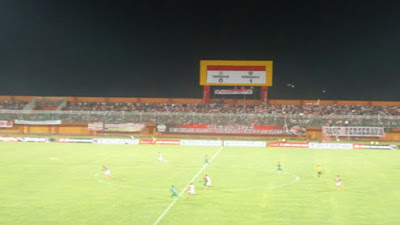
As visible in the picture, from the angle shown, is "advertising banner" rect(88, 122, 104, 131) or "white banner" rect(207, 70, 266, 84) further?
"white banner" rect(207, 70, 266, 84)

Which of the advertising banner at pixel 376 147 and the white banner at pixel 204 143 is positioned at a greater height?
the advertising banner at pixel 376 147

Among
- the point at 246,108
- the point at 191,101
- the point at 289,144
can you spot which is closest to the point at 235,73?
the point at 246,108

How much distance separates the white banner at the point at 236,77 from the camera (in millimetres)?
86312

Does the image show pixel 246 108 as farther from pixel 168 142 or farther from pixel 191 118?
pixel 168 142

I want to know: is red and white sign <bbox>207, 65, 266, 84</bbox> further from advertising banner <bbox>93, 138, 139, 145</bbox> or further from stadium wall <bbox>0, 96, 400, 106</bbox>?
advertising banner <bbox>93, 138, 139, 145</bbox>

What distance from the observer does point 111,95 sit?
92625 mm

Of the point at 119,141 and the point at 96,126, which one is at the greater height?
the point at 96,126

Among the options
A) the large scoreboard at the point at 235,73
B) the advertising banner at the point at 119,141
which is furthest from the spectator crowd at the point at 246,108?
the advertising banner at the point at 119,141

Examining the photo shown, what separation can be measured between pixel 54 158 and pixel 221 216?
2935cm

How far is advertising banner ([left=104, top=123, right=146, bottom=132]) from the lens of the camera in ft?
263

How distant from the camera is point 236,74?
86625 mm

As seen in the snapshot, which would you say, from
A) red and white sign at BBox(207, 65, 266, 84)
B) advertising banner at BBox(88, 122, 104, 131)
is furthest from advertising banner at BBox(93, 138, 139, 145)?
red and white sign at BBox(207, 65, 266, 84)

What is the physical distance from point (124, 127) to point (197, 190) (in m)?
51.0

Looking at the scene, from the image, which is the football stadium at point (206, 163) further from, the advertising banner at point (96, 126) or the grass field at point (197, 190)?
the advertising banner at point (96, 126)
